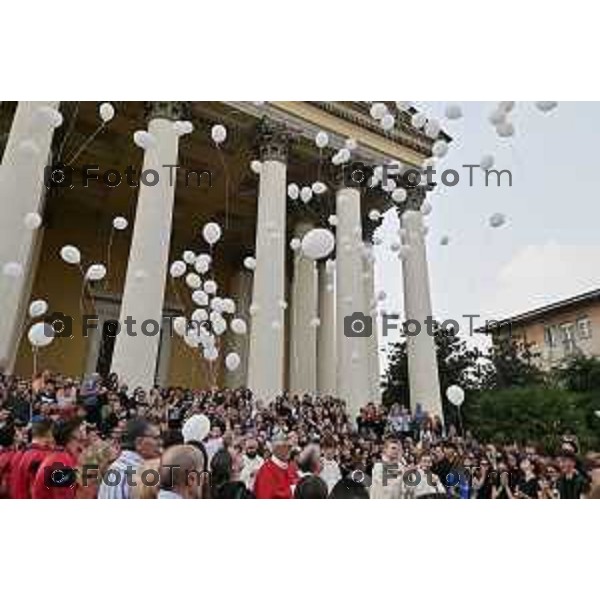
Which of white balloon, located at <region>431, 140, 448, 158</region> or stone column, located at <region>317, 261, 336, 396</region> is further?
stone column, located at <region>317, 261, 336, 396</region>

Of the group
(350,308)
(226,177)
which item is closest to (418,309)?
(350,308)

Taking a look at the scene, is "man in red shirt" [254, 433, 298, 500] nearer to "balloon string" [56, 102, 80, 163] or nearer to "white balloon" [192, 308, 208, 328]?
"white balloon" [192, 308, 208, 328]

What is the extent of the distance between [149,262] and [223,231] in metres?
10.3

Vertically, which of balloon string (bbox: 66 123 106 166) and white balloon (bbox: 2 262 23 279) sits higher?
balloon string (bbox: 66 123 106 166)

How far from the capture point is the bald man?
424cm

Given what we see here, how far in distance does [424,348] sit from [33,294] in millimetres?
12991

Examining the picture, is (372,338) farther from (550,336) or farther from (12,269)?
(550,336)

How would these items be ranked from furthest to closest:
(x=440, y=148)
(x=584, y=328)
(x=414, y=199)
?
(x=584, y=328) → (x=414, y=199) → (x=440, y=148)

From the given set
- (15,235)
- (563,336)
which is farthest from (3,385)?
(563,336)

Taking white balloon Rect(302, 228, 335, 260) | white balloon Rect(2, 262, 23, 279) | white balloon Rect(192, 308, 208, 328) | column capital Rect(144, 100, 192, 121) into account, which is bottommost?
white balloon Rect(192, 308, 208, 328)

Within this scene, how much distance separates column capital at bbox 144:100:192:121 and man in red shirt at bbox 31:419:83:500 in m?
11.7

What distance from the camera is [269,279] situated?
1568cm

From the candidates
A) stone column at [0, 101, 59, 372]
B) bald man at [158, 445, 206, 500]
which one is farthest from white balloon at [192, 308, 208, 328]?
bald man at [158, 445, 206, 500]

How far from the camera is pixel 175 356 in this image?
22.7 m
